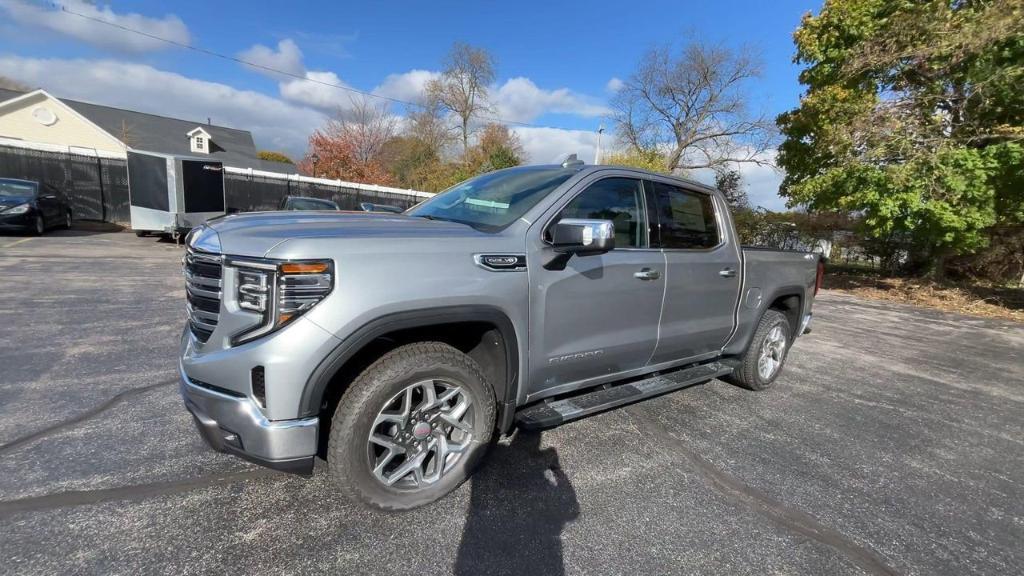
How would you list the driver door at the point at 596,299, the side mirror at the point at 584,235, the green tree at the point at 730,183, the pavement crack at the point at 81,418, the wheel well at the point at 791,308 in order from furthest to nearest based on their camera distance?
the green tree at the point at 730,183 < the wheel well at the point at 791,308 < the pavement crack at the point at 81,418 < the driver door at the point at 596,299 < the side mirror at the point at 584,235

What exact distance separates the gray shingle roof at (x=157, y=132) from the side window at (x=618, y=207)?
3481 cm

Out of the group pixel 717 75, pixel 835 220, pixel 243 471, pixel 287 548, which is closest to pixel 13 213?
pixel 243 471

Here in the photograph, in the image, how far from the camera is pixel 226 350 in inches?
82.3

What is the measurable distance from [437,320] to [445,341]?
1.66 feet

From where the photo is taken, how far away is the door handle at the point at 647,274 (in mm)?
3147

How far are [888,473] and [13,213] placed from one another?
57.1 feet

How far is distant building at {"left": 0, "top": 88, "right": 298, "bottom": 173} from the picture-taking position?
98.3ft

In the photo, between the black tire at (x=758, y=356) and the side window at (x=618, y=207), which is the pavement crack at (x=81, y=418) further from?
the black tire at (x=758, y=356)

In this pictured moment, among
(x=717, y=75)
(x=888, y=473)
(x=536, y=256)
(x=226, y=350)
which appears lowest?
(x=888, y=473)

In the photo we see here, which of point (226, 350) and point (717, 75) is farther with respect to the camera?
point (717, 75)

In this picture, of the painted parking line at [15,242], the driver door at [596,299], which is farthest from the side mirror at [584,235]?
the painted parking line at [15,242]

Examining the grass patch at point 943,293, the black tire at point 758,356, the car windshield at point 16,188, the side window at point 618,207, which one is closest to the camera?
the side window at point 618,207

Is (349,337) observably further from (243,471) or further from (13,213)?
(13,213)

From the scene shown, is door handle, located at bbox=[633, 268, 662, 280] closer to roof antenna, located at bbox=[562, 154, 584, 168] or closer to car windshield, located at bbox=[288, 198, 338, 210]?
roof antenna, located at bbox=[562, 154, 584, 168]
